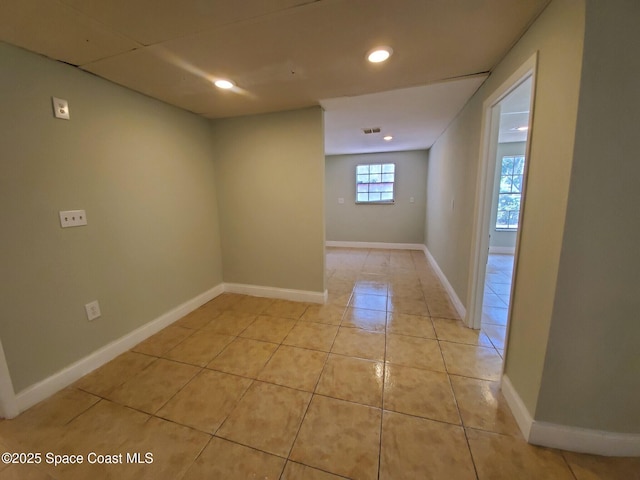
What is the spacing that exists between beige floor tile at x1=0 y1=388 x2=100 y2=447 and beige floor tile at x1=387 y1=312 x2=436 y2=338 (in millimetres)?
2383

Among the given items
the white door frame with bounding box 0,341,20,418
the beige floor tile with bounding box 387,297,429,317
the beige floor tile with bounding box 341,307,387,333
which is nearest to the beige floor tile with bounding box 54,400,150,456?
the white door frame with bounding box 0,341,20,418

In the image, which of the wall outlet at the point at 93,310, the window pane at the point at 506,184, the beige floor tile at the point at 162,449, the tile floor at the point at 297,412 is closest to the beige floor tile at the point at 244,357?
the tile floor at the point at 297,412

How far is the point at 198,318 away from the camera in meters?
2.72

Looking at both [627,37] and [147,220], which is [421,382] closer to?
[627,37]

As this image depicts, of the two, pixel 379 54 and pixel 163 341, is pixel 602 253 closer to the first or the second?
pixel 379 54

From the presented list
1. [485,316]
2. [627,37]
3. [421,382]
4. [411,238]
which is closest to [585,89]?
[627,37]

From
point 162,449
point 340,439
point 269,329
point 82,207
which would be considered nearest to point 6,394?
point 162,449

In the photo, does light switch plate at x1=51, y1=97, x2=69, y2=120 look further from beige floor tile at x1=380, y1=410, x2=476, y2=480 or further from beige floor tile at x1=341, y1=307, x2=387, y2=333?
beige floor tile at x1=380, y1=410, x2=476, y2=480

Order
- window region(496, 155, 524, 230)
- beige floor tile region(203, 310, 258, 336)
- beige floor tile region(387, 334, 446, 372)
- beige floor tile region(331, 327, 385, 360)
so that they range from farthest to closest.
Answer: window region(496, 155, 524, 230) → beige floor tile region(203, 310, 258, 336) → beige floor tile region(331, 327, 385, 360) → beige floor tile region(387, 334, 446, 372)

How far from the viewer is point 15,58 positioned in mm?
1486

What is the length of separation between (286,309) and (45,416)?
1907 millimetres

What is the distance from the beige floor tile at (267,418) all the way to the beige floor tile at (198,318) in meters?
1.16

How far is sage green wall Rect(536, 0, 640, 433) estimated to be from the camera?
1.01 meters

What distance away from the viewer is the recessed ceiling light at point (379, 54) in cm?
159
